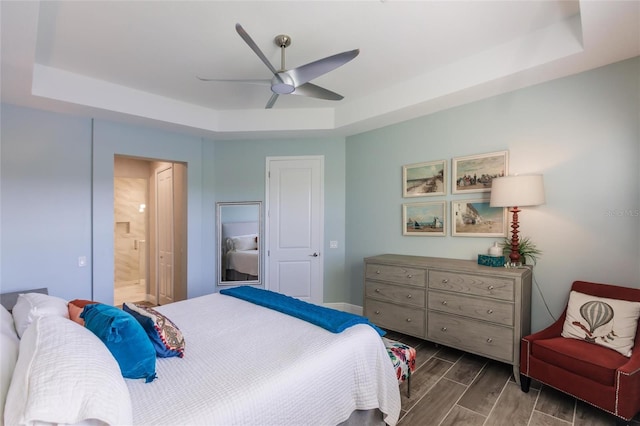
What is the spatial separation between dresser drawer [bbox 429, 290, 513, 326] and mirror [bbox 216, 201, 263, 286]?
8.28 ft

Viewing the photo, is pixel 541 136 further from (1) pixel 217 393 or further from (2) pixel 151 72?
(2) pixel 151 72

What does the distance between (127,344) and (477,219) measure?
3097 millimetres

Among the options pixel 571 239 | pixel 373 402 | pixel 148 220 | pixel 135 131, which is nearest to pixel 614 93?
pixel 571 239

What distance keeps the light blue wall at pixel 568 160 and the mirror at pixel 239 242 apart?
7.94ft

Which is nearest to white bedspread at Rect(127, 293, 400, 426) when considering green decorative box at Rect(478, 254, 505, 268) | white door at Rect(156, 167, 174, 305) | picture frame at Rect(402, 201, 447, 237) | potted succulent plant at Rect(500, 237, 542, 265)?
green decorative box at Rect(478, 254, 505, 268)

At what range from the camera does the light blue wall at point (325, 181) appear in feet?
14.4

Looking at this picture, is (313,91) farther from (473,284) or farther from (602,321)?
(602,321)

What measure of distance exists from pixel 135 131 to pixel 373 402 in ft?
12.9

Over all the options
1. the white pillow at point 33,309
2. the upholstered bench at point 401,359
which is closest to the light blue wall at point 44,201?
the white pillow at point 33,309

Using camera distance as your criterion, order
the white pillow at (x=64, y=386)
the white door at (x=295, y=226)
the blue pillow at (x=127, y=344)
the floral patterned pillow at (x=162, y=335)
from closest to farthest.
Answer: the white pillow at (x=64, y=386), the blue pillow at (x=127, y=344), the floral patterned pillow at (x=162, y=335), the white door at (x=295, y=226)

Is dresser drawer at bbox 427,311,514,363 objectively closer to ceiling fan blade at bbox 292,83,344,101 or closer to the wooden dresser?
the wooden dresser

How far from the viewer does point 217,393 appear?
1.28 metres

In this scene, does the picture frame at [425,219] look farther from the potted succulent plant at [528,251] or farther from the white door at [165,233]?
the white door at [165,233]

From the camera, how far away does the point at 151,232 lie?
17.5ft
